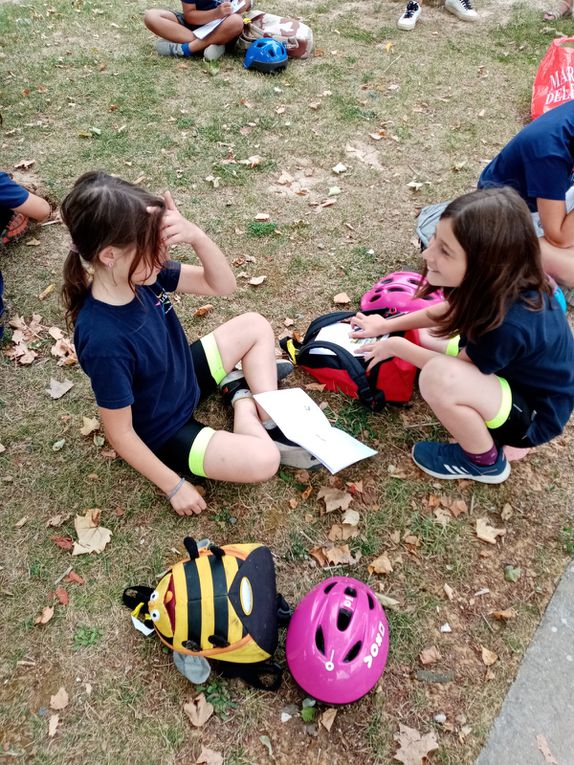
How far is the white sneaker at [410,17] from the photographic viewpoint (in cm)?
699

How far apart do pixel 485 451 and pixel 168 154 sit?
399 centimetres

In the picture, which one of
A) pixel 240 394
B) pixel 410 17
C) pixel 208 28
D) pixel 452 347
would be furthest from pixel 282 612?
pixel 410 17

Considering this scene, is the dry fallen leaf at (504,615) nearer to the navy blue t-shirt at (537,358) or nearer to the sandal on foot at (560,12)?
the navy blue t-shirt at (537,358)

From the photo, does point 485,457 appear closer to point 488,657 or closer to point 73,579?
point 488,657

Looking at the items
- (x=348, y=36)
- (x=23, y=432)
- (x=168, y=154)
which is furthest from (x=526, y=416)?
(x=348, y=36)

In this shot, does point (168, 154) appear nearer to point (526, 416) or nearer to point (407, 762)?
point (526, 416)

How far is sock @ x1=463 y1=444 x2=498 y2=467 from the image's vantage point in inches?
→ 106

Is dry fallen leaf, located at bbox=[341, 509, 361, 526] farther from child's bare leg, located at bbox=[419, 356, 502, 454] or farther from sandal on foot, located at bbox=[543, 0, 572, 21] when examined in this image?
sandal on foot, located at bbox=[543, 0, 572, 21]

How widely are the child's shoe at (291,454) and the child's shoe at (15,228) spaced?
2715mm

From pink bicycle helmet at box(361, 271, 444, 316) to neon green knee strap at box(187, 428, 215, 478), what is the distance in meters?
1.34

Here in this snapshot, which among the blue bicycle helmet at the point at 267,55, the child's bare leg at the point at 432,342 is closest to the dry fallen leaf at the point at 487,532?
the child's bare leg at the point at 432,342

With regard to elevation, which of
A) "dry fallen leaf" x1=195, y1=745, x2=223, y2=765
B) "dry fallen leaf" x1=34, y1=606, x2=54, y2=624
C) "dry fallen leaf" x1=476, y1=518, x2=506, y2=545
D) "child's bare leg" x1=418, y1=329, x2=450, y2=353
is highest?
"child's bare leg" x1=418, y1=329, x2=450, y2=353

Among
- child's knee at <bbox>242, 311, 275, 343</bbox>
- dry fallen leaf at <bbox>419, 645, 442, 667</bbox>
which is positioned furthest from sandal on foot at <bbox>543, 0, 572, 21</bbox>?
dry fallen leaf at <bbox>419, 645, 442, 667</bbox>

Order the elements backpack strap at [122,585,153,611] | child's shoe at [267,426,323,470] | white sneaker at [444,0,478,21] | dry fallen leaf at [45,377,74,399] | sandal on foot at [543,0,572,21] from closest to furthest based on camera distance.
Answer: backpack strap at [122,585,153,611], child's shoe at [267,426,323,470], dry fallen leaf at [45,377,74,399], sandal on foot at [543,0,572,21], white sneaker at [444,0,478,21]
